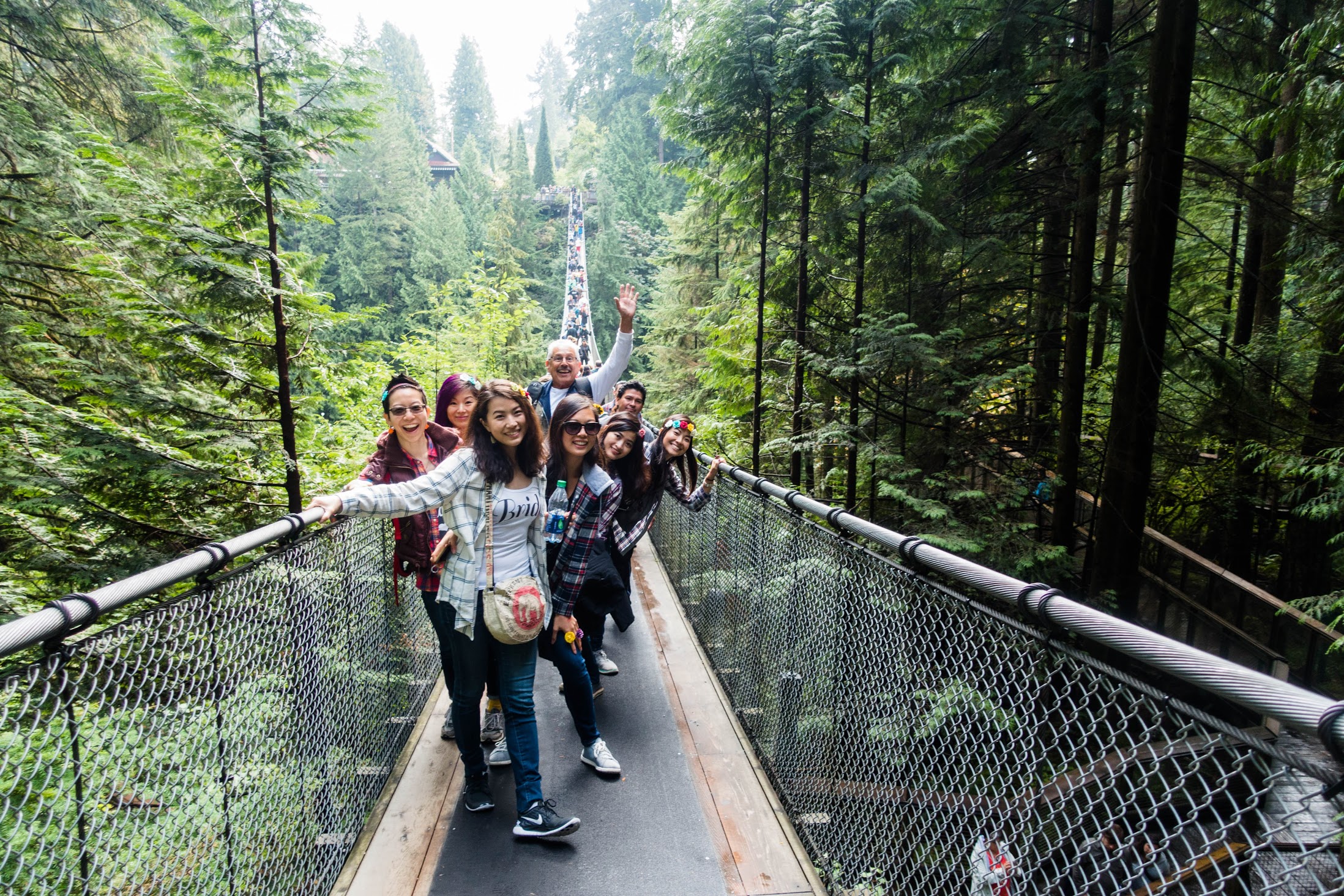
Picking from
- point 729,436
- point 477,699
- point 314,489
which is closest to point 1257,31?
point 729,436

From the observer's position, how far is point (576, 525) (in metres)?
2.59

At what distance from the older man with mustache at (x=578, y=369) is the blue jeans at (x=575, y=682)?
143cm

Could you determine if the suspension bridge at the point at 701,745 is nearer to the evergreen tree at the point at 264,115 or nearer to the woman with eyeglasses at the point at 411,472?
the woman with eyeglasses at the point at 411,472

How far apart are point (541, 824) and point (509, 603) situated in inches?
31.2

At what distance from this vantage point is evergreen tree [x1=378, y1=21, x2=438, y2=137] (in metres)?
61.3

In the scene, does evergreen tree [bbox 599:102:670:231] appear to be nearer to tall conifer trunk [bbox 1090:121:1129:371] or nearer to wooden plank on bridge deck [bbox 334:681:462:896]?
tall conifer trunk [bbox 1090:121:1129:371]

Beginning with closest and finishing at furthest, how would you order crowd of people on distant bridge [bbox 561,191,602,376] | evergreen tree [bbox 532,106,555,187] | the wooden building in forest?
crowd of people on distant bridge [bbox 561,191,602,376]
evergreen tree [bbox 532,106,555,187]
the wooden building in forest

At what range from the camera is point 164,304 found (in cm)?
418

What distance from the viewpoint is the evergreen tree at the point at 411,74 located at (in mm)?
61344

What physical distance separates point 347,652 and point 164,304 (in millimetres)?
3206

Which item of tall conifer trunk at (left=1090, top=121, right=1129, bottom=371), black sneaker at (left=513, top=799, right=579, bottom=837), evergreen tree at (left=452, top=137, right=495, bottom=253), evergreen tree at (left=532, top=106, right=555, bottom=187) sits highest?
evergreen tree at (left=532, top=106, right=555, bottom=187)

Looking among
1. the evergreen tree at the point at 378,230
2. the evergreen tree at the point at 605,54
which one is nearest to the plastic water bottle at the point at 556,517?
the evergreen tree at the point at 378,230

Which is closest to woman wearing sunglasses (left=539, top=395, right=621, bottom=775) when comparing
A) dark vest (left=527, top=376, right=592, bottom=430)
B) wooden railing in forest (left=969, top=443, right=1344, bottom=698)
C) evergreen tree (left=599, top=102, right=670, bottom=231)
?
dark vest (left=527, top=376, right=592, bottom=430)

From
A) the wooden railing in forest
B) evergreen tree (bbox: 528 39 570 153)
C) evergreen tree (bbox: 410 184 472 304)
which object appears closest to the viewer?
the wooden railing in forest
